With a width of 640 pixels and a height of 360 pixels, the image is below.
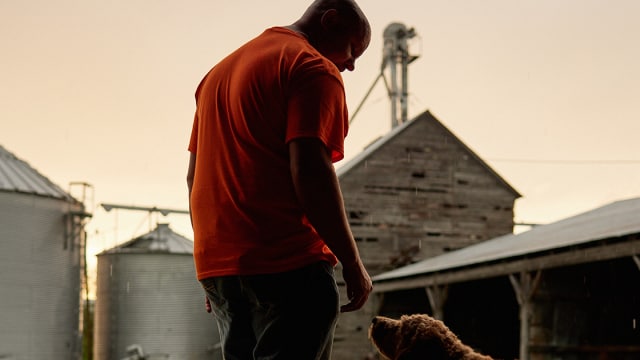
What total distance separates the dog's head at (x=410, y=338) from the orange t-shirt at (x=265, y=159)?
1493 mm

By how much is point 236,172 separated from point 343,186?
1969 centimetres

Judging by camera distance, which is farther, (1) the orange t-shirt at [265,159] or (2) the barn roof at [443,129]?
(2) the barn roof at [443,129]

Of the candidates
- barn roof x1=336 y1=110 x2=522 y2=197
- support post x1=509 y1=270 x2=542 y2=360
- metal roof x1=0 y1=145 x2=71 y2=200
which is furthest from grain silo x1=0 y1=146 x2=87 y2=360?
support post x1=509 y1=270 x2=542 y2=360

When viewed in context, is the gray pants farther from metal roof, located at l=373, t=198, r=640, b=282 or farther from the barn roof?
the barn roof

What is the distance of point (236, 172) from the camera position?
7.27ft

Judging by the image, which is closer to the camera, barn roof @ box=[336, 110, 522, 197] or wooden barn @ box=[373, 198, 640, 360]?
wooden barn @ box=[373, 198, 640, 360]

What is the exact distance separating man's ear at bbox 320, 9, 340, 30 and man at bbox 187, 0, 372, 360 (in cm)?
11

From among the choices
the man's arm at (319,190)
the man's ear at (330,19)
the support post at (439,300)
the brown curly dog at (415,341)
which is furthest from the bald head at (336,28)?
the support post at (439,300)

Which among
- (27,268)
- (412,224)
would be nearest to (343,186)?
(412,224)

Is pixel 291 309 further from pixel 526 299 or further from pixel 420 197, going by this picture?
pixel 420 197

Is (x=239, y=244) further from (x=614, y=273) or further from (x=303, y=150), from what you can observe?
(x=614, y=273)

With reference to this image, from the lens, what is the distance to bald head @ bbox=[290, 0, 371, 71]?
2379mm

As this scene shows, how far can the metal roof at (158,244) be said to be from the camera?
70.0 feet

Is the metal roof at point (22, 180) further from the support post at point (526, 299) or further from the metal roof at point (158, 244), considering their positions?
the support post at point (526, 299)
